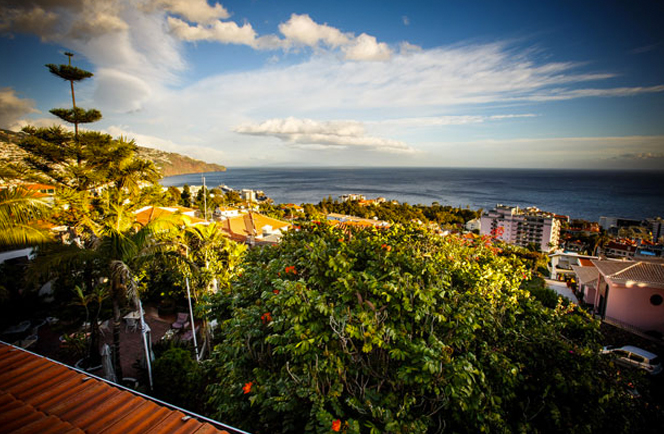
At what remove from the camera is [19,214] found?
4270 mm

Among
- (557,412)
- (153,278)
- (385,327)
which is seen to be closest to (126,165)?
(153,278)

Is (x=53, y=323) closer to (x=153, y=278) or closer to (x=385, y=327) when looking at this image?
(x=153, y=278)

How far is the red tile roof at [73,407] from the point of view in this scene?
2061mm

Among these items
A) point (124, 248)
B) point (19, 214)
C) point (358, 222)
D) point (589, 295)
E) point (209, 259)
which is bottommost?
point (589, 295)

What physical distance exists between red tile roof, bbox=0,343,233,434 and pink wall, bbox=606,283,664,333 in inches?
653

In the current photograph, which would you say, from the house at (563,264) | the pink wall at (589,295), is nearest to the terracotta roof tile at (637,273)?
the pink wall at (589,295)

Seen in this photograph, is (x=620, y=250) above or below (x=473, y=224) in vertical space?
above

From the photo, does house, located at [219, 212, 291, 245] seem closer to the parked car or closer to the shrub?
the shrub

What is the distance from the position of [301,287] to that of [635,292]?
51.7ft

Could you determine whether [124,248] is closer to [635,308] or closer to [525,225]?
[635,308]

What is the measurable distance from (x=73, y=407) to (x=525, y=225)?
61763mm

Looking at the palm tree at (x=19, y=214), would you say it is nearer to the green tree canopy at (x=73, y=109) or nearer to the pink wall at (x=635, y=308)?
the green tree canopy at (x=73, y=109)

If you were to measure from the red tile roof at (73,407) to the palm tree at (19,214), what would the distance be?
2540 millimetres

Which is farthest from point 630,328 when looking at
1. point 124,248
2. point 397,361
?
point 124,248
